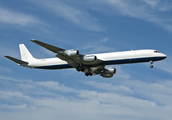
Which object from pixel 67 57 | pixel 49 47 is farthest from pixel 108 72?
pixel 49 47

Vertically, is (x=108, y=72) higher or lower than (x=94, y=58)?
lower

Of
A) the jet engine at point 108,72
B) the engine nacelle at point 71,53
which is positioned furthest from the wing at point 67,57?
the jet engine at point 108,72

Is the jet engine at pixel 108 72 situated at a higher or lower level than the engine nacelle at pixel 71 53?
lower

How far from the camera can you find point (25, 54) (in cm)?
6881

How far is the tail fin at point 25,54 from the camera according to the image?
66856 mm

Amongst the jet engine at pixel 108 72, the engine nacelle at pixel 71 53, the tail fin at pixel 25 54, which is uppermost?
the tail fin at pixel 25 54

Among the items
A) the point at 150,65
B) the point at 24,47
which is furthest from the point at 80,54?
the point at 24,47

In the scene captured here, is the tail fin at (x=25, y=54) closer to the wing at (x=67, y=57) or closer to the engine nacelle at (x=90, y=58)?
the wing at (x=67, y=57)

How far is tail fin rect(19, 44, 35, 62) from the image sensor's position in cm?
6686

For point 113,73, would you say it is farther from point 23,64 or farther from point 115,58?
point 23,64

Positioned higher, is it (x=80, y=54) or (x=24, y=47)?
(x=24, y=47)

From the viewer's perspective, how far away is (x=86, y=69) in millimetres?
60156

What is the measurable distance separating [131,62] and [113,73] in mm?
10999

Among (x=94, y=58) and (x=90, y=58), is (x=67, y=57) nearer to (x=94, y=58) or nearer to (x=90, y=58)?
(x=90, y=58)
